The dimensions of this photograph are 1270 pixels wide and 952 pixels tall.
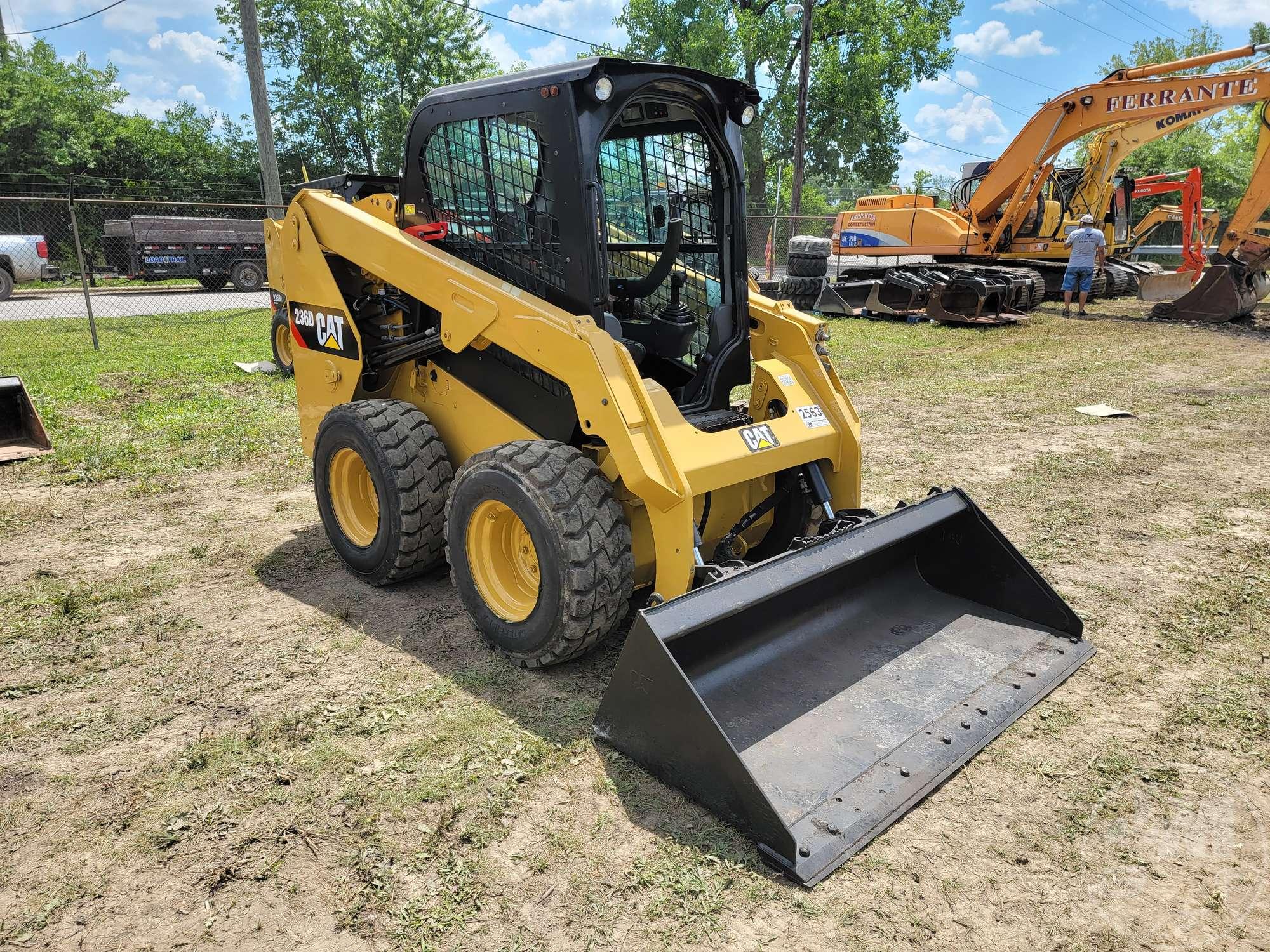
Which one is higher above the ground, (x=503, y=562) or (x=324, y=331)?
(x=324, y=331)

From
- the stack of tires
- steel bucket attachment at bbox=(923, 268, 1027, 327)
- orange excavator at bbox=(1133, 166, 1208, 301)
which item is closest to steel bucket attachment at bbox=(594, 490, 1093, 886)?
steel bucket attachment at bbox=(923, 268, 1027, 327)

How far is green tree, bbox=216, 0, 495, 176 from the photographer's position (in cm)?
3347

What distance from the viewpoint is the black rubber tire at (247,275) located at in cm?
2034

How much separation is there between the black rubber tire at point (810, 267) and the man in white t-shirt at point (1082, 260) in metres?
3.99

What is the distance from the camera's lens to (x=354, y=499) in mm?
4648

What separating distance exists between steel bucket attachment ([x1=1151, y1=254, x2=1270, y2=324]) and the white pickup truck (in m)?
21.9

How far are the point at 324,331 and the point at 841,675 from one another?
320cm

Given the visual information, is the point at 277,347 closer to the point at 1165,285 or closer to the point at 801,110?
the point at 1165,285

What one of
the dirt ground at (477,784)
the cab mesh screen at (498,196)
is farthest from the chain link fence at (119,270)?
the cab mesh screen at (498,196)

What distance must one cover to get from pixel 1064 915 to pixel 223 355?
434 inches

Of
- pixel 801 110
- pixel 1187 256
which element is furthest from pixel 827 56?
pixel 1187 256

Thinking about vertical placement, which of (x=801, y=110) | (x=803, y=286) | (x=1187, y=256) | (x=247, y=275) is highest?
(x=801, y=110)

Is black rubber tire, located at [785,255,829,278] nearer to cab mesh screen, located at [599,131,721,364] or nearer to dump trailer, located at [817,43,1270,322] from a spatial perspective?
dump trailer, located at [817,43,1270,322]

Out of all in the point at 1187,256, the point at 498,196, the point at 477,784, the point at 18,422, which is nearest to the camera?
the point at 477,784
